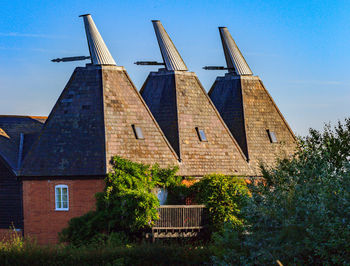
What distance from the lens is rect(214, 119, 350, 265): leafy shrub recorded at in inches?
965

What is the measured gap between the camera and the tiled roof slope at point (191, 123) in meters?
45.4

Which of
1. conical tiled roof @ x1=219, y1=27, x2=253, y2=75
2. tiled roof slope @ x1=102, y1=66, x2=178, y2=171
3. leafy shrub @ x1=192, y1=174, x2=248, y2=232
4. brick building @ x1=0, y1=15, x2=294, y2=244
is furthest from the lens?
conical tiled roof @ x1=219, y1=27, x2=253, y2=75

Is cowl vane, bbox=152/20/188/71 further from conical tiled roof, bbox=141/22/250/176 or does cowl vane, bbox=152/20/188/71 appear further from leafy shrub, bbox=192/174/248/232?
leafy shrub, bbox=192/174/248/232

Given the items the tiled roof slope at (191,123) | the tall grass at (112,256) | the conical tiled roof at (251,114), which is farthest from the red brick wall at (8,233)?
the conical tiled roof at (251,114)

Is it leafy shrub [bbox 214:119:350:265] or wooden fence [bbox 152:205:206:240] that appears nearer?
leafy shrub [bbox 214:119:350:265]

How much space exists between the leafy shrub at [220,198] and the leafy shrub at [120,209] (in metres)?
2.88

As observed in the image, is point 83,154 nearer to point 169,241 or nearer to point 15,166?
point 15,166

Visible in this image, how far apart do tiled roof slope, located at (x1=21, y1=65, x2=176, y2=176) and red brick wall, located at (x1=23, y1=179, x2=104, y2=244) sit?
59 cm

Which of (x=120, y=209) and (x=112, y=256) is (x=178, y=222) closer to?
(x=120, y=209)

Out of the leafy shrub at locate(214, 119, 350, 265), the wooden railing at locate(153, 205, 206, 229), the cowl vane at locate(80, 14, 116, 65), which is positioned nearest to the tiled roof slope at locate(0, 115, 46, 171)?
Result: the cowl vane at locate(80, 14, 116, 65)

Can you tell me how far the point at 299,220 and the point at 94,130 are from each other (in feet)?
61.5

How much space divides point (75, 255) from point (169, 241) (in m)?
6.43

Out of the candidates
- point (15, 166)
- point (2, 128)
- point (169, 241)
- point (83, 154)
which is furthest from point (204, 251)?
point (2, 128)

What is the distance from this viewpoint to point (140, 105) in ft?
146
